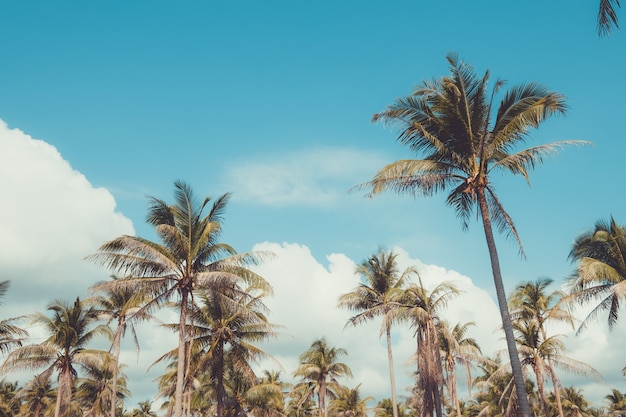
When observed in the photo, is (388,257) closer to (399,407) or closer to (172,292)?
(172,292)

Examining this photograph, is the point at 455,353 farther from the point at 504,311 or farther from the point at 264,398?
the point at 504,311

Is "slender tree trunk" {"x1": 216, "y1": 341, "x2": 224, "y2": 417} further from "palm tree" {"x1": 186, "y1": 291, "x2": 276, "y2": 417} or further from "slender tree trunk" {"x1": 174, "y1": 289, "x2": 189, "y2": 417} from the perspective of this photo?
"slender tree trunk" {"x1": 174, "y1": 289, "x2": 189, "y2": 417}

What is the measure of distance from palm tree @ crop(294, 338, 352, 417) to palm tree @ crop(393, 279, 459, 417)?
17564 millimetres

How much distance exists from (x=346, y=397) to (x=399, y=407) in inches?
213

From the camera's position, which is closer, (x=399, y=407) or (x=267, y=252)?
(x=267, y=252)

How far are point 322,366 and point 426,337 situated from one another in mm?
19486

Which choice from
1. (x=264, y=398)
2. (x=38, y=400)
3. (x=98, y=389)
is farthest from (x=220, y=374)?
(x=38, y=400)

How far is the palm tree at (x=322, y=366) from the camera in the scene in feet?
155

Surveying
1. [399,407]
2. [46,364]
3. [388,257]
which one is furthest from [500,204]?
[399,407]

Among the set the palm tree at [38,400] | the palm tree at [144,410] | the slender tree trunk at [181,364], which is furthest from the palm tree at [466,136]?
the palm tree at [144,410]

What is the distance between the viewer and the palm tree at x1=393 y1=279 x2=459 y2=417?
28.9 metres

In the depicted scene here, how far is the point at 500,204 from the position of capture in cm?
1744

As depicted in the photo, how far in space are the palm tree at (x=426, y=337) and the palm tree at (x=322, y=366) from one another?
17.6m

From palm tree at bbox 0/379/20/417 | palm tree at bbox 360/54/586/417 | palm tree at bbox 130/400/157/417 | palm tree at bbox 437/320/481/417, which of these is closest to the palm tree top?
palm tree at bbox 360/54/586/417
